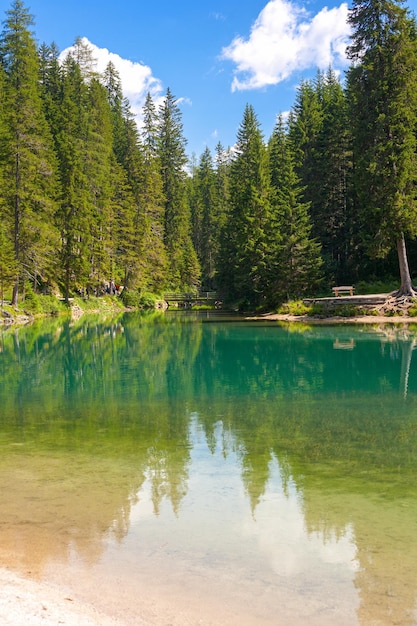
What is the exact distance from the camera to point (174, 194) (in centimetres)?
7850

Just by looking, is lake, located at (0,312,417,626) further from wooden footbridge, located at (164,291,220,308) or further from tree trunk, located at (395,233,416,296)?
wooden footbridge, located at (164,291,220,308)

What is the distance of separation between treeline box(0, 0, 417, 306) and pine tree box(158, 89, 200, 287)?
2445mm

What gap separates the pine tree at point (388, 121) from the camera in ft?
104

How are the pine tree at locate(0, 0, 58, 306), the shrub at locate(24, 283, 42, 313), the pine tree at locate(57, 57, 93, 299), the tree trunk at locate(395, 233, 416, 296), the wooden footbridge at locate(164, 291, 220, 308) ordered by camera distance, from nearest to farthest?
the tree trunk at locate(395, 233, 416, 296)
the pine tree at locate(0, 0, 58, 306)
the shrub at locate(24, 283, 42, 313)
the pine tree at locate(57, 57, 93, 299)
the wooden footbridge at locate(164, 291, 220, 308)

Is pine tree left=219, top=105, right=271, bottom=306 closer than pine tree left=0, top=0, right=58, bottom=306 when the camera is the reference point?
No

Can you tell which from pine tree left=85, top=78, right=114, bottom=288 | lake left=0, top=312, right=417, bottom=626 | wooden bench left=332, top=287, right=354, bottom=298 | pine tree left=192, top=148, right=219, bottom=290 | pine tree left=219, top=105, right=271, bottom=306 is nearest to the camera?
lake left=0, top=312, right=417, bottom=626

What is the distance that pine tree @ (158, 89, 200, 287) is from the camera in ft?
255

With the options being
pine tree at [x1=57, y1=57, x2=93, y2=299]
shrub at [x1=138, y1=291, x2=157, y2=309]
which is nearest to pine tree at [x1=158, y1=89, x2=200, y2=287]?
shrub at [x1=138, y1=291, x2=157, y2=309]

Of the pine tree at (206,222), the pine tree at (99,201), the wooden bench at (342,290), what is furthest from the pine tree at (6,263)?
the pine tree at (206,222)

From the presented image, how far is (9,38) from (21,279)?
1805 centimetres

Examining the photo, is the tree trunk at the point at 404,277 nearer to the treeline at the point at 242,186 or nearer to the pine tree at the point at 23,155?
the treeline at the point at 242,186

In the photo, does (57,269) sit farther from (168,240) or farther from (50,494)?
(50,494)

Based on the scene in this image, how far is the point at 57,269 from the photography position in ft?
159

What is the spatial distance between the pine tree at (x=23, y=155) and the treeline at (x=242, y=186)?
4.1 inches
